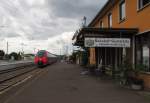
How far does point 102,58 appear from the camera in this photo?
2783 cm

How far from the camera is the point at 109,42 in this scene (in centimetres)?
1564

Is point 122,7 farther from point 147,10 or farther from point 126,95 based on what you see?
point 126,95

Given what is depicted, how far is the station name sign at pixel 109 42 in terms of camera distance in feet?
50.8

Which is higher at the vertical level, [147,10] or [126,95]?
[147,10]

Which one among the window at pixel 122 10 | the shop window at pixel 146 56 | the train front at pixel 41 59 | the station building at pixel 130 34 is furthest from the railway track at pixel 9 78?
the train front at pixel 41 59

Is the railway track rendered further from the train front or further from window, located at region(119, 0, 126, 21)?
the train front

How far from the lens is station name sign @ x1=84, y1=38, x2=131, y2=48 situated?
15484mm

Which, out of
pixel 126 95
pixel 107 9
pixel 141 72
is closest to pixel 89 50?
pixel 107 9

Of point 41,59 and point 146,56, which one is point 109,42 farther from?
point 41,59

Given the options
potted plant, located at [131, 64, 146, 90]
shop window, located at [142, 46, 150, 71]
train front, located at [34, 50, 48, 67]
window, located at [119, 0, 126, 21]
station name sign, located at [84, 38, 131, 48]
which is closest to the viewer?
potted plant, located at [131, 64, 146, 90]

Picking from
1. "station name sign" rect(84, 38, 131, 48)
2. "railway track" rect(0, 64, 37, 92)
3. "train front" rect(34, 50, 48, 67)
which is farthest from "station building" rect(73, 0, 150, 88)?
"train front" rect(34, 50, 48, 67)

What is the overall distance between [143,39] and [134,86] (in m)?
3.17

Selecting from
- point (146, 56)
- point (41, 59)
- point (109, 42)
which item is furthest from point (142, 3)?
point (41, 59)

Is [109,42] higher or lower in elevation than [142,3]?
lower
